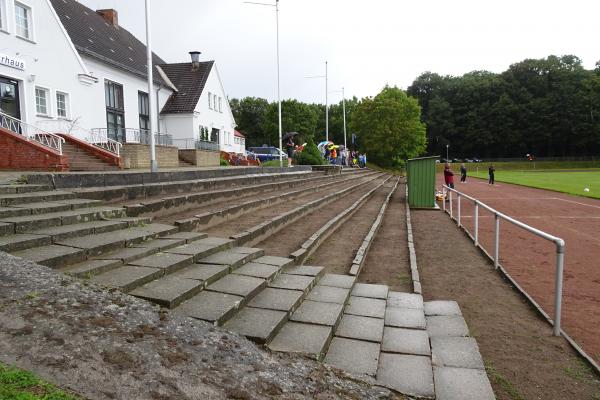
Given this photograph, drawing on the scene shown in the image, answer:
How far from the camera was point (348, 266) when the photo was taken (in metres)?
6.85

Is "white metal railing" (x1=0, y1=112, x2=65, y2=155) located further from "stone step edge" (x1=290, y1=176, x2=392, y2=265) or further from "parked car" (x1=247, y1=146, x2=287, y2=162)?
"parked car" (x1=247, y1=146, x2=287, y2=162)

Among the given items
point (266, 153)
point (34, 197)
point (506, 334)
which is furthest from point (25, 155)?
point (266, 153)

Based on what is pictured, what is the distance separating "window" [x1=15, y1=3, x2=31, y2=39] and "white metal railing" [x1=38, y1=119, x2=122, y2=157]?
355 cm

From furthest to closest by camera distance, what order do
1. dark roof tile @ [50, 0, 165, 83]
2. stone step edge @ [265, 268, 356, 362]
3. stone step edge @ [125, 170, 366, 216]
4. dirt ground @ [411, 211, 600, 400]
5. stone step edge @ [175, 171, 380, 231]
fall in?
dark roof tile @ [50, 0, 165, 83]
stone step edge @ [125, 170, 366, 216]
stone step edge @ [175, 171, 380, 231]
dirt ground @ [411, 211, 600, 400]
stone step edge @ [265, 268, 356, 362]

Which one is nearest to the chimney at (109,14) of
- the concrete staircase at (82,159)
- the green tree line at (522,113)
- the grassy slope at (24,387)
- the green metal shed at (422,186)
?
the concrete staircase at (82,159)

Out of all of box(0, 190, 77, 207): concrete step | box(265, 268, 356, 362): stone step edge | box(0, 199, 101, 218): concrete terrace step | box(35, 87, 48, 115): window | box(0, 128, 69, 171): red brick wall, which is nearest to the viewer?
box(265, 268, 356, 362): stone step edge

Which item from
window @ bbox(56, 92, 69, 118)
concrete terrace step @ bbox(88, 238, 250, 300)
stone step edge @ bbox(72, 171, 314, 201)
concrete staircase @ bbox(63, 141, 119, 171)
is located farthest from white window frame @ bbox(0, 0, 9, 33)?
concrete terrace step @ bbox(88, 238, 250, 300)

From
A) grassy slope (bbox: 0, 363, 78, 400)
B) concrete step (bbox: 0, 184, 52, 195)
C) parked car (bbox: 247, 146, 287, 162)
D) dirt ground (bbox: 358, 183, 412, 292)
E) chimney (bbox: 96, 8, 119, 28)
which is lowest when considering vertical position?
dirt ground (bbox: 358, 183, 412, 292)

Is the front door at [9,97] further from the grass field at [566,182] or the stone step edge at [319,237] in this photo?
the grass field at [566,182]

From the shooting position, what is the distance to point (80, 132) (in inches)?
806

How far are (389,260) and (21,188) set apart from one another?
6.30 metres

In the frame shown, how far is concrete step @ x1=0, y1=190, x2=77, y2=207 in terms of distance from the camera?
573 cm

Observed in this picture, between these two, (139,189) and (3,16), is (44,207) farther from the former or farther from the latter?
(3,16)

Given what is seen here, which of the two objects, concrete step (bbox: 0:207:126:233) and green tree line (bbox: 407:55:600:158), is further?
green tree line (bbox: 407:55:600:158)
